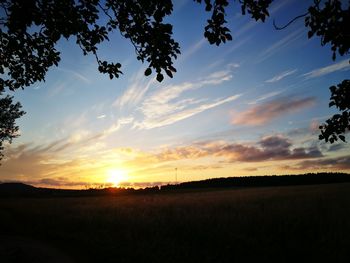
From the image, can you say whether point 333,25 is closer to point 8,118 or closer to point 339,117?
point 339,117

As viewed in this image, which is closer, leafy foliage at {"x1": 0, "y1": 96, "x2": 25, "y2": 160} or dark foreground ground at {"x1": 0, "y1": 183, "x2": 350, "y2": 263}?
dark foreground ground at {"x1": 0, "y1": 183, "x2": 350, "y2": 263}

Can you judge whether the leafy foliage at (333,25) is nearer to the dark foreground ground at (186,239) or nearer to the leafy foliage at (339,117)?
the leafy foliage at (339,117)

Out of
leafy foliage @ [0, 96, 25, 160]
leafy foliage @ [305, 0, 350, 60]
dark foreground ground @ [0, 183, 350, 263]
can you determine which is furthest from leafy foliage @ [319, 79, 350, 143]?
leafy foliage @ [0, 96, 25, 160]

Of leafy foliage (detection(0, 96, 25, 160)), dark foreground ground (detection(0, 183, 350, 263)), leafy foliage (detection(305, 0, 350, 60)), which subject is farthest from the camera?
leafy foliage (detection(0, 96, 25, 160))

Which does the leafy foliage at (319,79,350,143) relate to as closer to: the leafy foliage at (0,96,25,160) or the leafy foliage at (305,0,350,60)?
the leafy foliage at (305,0,350,60)

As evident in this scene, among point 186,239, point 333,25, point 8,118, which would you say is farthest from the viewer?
point 8,118

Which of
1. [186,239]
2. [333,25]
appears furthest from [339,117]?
[186,239]

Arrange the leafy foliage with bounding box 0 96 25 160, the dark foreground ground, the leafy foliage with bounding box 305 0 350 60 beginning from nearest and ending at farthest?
1. the leafy foliage with bounding box 305 0 350 60
2. the dark foreground ground
3. the leafy foliage with bounding box 0 96 25 160

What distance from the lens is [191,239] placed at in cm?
1538

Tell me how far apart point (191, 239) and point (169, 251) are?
200cm

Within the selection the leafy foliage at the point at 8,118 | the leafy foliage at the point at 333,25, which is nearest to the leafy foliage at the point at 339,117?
the leafy foliage at the point at 333,25

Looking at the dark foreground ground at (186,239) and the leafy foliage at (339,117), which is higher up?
the leafy foliage at (339,117)

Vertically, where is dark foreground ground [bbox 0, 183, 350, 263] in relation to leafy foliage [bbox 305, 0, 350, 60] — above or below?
below

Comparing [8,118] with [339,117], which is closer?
[339,117]
